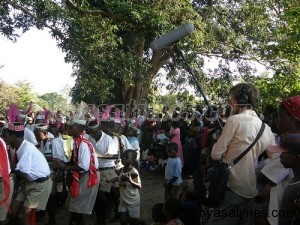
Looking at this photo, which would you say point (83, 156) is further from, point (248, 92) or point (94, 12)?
point (94, 12)

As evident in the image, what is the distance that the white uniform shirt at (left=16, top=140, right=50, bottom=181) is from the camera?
4852 millimetres

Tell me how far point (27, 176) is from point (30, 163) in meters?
0.18

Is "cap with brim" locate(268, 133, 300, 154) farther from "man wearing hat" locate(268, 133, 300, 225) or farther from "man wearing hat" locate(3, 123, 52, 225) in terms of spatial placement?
"man wearing hat" locate(3, 123, 52, 225)

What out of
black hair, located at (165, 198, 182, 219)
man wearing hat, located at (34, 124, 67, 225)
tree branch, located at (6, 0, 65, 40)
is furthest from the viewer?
tree branch, located at (6, 0, 65, 40)

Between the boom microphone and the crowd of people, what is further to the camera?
the boom microphone

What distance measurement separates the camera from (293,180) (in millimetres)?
2629

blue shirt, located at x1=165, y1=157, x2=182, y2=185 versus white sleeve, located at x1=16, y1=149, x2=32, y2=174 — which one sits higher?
white sleeve, located at x1=16, y1=149, x2=32, y2=174

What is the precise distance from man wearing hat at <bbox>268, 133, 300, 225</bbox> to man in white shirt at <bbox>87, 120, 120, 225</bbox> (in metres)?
3.99

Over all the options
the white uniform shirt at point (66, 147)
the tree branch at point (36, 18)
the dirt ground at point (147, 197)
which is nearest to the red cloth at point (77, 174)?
the white uniform shirt at point (66, 147)

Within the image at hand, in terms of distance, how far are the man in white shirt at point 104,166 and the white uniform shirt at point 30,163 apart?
1349 millimetres

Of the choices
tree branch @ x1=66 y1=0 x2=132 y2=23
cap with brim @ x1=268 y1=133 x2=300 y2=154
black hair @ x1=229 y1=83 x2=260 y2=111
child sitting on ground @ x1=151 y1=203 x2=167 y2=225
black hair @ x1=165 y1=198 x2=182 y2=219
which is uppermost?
tree branch @ x1=66 y1=0 x2=132 y2=23

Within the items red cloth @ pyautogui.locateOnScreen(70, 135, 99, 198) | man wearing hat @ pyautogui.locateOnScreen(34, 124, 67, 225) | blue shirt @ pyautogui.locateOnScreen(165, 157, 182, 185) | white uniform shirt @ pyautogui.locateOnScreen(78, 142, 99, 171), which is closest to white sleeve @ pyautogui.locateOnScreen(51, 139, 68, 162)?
man wearing hat @ pyautogui.locateOnScreen(34, 124, 67, 225)

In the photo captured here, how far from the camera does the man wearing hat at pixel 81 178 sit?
Answer: 5.43 metres

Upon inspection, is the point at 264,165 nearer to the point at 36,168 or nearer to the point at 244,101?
the point at 244,101
